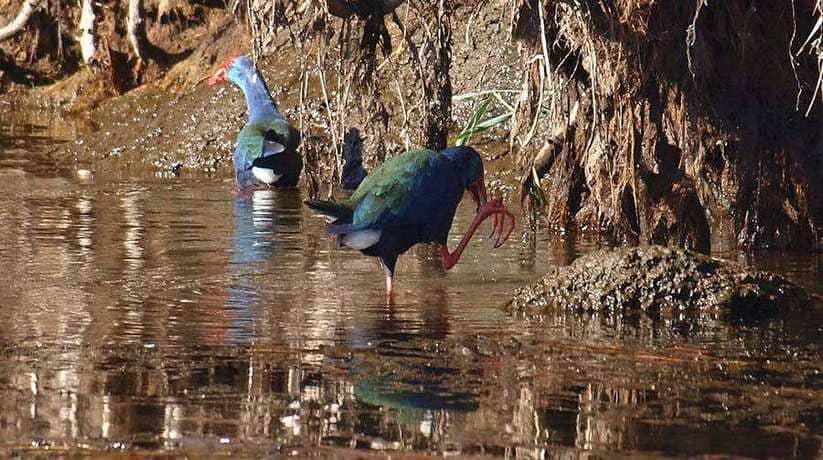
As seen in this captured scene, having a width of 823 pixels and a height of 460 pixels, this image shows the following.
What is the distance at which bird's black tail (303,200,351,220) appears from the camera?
7.37 meters

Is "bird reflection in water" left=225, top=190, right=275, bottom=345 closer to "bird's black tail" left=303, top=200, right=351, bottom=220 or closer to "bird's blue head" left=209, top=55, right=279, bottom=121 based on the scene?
"bird's black tail" left=303, top=200, right=351, bottom=220

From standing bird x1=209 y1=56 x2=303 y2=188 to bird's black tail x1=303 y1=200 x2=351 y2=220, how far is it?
3.54 metres

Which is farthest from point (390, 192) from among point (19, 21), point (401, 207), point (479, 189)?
point (19, 21)

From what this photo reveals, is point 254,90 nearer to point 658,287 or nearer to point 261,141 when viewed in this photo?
point 261,141

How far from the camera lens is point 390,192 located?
24.8 ft

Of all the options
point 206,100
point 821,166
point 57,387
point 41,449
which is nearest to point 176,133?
point 206,100

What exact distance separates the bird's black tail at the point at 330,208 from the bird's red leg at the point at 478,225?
588 mm

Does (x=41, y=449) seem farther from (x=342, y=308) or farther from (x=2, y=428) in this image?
(x=342, y=308)

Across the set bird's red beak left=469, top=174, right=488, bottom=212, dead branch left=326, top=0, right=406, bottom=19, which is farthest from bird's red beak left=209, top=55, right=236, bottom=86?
dead branch left=326, top=0, right=406, bottom=19

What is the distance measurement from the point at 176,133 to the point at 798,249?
5.91 meters

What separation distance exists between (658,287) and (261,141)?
5.13 meters

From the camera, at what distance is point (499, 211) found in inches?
323

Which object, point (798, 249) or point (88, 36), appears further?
point (88, 36)

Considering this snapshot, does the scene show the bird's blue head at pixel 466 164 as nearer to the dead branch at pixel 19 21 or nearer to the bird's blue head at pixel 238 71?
the bird's blue head at pixel 238 71
